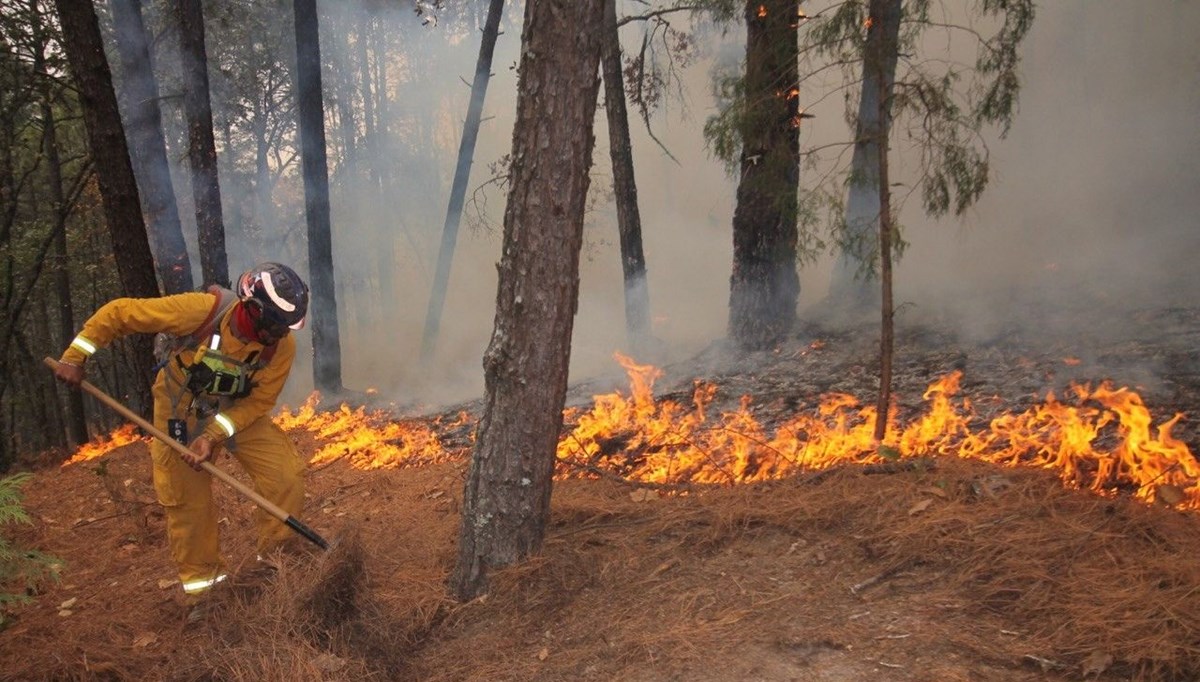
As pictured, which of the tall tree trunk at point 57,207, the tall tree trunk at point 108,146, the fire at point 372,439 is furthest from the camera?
the tall tree trunk at point 57,207

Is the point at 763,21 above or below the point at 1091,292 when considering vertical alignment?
above

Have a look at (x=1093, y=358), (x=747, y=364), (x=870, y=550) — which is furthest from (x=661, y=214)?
(x=870, y=550)

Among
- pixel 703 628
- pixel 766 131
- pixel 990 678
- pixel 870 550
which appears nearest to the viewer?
pixel 990 678

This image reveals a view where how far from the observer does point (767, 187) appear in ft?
25.6

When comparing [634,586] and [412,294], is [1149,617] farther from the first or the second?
[412,294]

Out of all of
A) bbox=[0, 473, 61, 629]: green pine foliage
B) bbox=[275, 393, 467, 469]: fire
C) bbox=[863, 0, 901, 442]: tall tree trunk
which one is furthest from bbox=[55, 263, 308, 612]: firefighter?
bbox=[863, 0, 901, 442]: tall tree trunk

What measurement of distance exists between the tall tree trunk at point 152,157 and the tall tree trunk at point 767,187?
804 centimetres

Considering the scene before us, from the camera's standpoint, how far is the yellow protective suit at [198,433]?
4.42 metres

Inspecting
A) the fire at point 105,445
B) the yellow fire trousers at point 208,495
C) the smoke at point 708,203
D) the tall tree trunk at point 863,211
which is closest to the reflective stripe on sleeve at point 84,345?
the yellow fire trousers at point 208,495

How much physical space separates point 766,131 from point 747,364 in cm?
281

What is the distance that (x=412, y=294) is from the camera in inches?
1341

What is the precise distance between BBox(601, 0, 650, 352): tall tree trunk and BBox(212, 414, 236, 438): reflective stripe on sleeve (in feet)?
24.8

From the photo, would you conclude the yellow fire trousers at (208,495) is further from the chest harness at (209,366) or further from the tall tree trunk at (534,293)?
the tall tree trunk at (534,293)

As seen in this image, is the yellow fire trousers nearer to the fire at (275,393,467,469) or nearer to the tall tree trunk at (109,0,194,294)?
the fire at (275,393,467,469)
